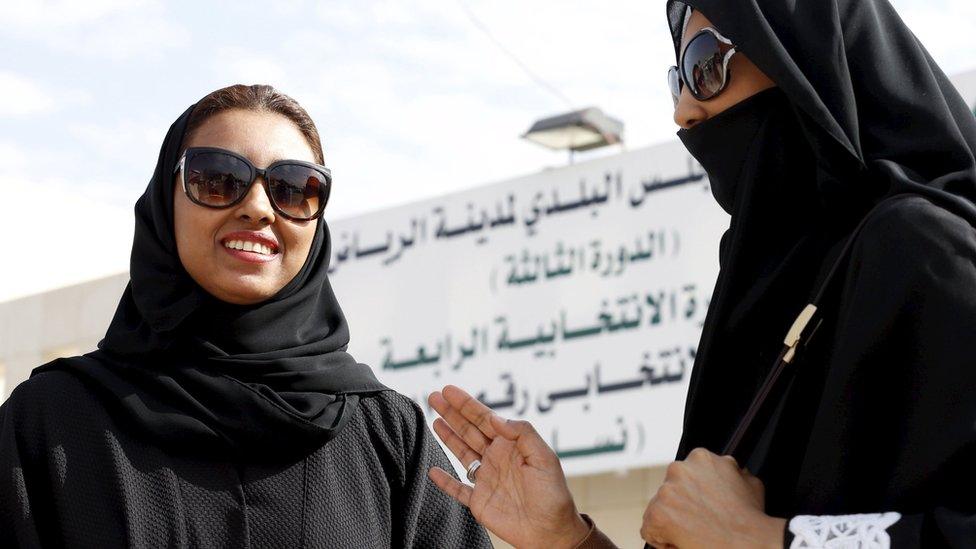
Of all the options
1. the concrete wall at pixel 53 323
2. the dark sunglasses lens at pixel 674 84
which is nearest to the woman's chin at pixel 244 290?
the dark sunglasses lens at pixel 674 84

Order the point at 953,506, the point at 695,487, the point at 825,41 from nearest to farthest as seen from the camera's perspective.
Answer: the point at 953,506 → the point at 695,487 → the point at 825,41

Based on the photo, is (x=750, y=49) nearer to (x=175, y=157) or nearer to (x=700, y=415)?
(x=700, y=415)

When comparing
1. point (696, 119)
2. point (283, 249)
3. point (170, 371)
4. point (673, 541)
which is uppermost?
point (696, 119)

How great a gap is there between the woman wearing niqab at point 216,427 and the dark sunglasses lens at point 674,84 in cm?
66

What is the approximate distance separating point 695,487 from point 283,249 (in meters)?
1.00

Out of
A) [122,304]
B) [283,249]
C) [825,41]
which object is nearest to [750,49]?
[825,41]

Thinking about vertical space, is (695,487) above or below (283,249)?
below

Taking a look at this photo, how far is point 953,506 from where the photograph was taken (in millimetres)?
1400

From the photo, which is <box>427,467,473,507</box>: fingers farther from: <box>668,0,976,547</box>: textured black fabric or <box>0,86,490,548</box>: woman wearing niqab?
<box>668,0,976,547</box>: textured black fabric

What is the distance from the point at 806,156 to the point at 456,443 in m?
0.62

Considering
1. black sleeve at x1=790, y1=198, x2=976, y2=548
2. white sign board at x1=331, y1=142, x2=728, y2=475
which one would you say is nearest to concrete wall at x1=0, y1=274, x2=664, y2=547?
white sign board at x1=331, y1=142, x2=728, y2=475

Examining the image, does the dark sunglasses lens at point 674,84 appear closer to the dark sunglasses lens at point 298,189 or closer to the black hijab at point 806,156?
the black hijab at point 806,156

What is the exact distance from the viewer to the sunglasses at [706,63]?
5.95 feet

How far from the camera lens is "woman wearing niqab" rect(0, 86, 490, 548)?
204 cm
